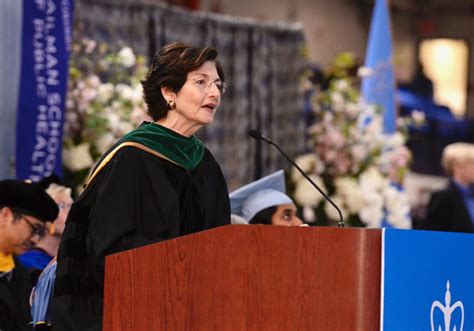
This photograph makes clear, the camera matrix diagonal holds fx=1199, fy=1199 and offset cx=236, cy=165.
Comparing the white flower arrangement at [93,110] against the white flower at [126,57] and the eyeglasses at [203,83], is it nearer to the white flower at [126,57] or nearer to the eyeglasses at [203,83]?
the white flower at [126,57]

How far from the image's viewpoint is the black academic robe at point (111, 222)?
3361mm

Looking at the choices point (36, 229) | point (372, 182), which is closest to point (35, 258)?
point (36, 229)

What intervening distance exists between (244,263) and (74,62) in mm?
4051

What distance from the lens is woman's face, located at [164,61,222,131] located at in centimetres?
358

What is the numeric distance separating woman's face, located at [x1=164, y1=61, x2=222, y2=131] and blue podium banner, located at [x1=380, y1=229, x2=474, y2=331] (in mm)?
997

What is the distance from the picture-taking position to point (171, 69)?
11.8ft

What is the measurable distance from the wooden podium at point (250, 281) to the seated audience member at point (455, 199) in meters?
6.09

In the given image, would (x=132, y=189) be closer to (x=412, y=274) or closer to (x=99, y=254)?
(x=99, y=254)

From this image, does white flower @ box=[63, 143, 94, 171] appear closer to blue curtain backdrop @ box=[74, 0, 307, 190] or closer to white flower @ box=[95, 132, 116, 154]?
white flower @ box=[95, 132, 116, 154]

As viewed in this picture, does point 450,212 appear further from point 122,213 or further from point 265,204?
point 122,213

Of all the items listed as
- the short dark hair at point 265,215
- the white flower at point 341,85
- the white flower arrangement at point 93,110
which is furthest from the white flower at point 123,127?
the white flower at point 341,85

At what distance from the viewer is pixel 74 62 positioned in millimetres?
6680

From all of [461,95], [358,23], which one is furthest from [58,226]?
[461,95]

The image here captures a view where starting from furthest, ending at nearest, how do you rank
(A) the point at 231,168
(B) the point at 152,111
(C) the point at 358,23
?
1. (C) the point at 358,23
2. (A) the point at 231,168
3. (B) the point at 152,111
